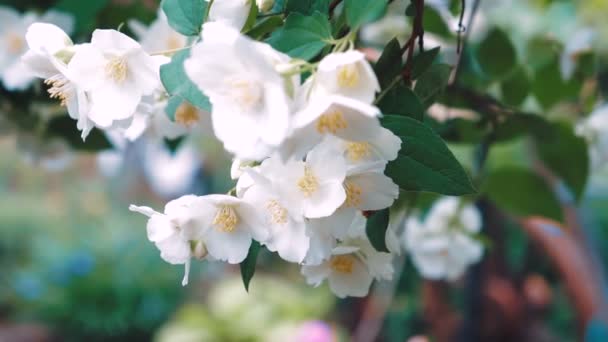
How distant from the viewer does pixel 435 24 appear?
2.84ft

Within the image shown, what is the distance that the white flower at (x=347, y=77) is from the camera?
0.35 metres

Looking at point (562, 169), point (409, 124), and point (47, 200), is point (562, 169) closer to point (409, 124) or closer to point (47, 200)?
point (409, 124)

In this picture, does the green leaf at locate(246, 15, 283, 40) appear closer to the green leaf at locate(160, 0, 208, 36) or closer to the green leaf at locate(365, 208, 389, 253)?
the green leaf at locate(160, 0, 208, 36)

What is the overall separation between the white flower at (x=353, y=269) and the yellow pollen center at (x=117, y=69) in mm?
177

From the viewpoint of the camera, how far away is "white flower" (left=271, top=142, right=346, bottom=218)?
0.39 metres

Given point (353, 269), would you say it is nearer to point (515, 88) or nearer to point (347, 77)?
point (347, 77)

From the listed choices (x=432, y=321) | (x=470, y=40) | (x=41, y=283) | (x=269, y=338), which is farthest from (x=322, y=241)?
(x=41, y=283)

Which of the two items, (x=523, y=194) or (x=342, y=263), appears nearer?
(x=342, y=263)

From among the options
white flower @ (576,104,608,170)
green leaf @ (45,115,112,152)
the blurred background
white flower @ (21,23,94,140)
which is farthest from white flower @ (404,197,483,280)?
white flower @ (21,23,94,140)

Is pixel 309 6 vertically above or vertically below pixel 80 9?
above

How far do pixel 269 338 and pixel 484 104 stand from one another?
259cm

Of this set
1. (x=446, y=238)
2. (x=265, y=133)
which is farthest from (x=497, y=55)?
(x=265, y=133)

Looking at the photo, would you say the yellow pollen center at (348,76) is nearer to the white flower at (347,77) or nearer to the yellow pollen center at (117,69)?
the white flower at (347,77)

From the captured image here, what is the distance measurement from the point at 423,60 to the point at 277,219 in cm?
14
